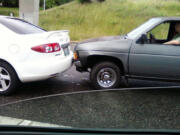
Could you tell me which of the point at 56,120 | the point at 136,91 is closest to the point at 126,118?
the point at 136,91

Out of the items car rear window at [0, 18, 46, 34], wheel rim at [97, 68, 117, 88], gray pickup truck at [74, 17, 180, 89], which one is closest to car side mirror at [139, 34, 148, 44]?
gray pickup truck at [74, 17, 180, 89]

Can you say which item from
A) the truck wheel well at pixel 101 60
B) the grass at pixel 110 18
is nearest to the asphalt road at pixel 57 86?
the truck wheel well at pixel 101 60

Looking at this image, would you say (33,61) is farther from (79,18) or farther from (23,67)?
(79,18)

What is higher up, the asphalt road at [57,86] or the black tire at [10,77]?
the black tire at [10,77]

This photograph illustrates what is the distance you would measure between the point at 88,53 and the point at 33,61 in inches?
45.4

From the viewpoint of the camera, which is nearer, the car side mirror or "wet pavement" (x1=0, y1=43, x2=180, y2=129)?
"wet pavement" (x1=0, y1=43, x2=180, y2=129)

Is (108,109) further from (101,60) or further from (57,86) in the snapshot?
(57,86)

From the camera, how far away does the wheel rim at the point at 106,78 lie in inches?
204

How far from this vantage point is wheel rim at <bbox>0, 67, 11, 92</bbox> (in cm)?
461

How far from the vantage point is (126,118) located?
152 cm

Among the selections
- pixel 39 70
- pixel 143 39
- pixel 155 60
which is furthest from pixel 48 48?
pixel 155 60

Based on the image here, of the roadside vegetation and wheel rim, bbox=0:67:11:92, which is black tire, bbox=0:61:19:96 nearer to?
wheel rim, bbox=0:67:11:92

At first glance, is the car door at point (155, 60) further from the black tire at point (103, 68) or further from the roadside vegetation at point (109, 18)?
the roadside vegetation at point (109, 18)

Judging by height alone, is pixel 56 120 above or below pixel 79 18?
below
